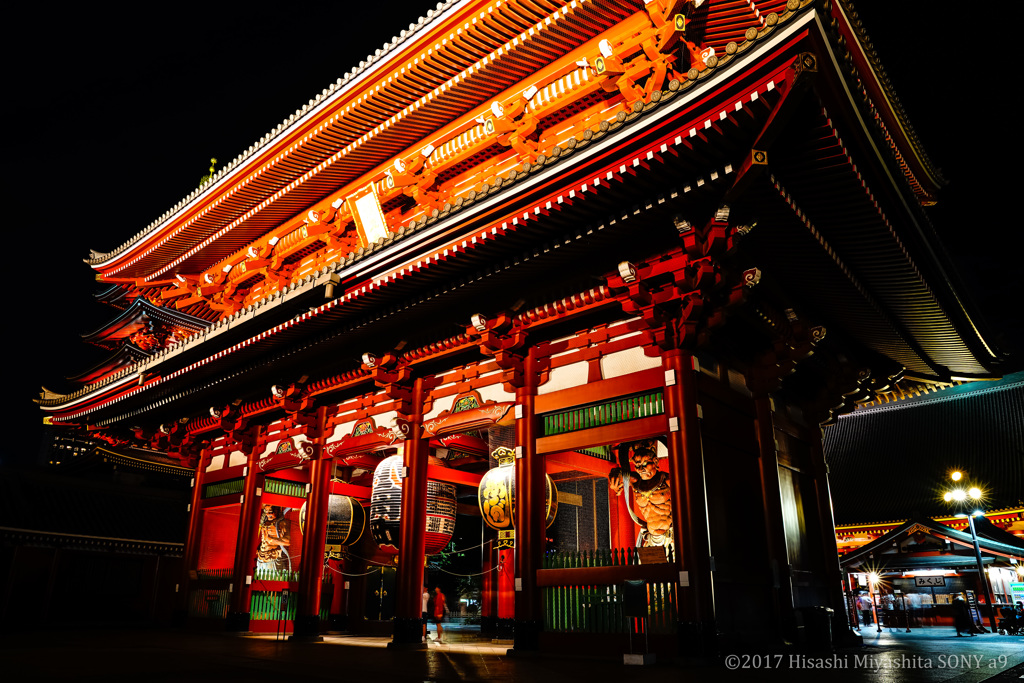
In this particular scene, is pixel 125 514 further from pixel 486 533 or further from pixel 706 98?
pixel 706 98

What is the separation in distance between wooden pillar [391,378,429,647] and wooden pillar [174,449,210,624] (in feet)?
27.6

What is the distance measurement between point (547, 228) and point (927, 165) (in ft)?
28.8

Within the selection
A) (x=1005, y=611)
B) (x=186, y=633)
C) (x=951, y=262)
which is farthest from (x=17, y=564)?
(x=1005, y=611)

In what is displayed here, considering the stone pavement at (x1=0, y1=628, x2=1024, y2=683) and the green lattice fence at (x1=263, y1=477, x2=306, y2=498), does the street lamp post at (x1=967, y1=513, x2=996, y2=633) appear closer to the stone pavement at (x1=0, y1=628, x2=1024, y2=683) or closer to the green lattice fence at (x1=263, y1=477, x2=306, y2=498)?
the stone pavement at (x1=0, y1=628, x2=1024, y2=683)

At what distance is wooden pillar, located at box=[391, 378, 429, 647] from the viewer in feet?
36.6

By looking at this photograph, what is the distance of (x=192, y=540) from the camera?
1714 cm

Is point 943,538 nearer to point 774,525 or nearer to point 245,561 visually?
point 774,525

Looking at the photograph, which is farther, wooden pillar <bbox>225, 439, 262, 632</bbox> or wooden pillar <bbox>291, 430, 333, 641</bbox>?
wooden pillar <bbox>225, 439, 262, 632</bbox>

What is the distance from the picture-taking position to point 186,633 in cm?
1500

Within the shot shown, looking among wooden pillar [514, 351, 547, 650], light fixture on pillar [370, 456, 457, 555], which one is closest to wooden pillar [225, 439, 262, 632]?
light fixture on pillar [370, 456, 457, 555]

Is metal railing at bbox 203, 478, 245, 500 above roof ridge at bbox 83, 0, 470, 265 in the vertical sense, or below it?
below

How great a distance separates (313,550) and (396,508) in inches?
109

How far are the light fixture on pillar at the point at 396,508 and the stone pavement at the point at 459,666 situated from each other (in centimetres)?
200

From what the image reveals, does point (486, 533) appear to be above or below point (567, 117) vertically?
below
